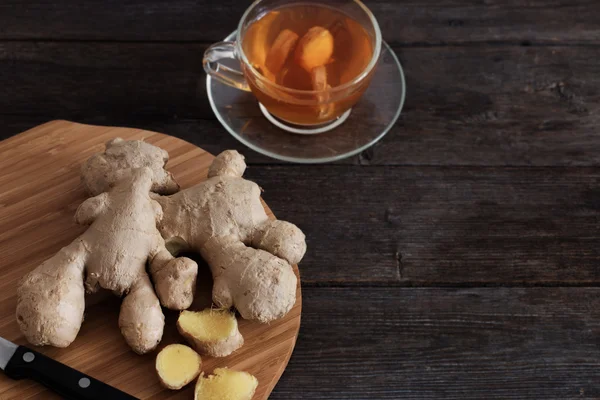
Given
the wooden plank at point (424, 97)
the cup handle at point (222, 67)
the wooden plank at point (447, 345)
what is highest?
the cup handle at point (222, 67)

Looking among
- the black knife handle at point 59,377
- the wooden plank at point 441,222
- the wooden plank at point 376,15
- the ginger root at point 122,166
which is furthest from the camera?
the wooden plank at point 376,15

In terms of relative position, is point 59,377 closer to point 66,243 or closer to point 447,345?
point 66,243

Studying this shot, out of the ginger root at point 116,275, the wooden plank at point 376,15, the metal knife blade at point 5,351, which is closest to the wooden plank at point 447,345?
the ginger root at point 116,275

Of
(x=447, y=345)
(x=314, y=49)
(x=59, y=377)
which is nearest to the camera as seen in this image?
(x=59, y=377)

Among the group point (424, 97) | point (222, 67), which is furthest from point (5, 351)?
point (424, 97)

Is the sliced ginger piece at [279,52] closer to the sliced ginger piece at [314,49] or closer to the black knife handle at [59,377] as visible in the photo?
the sliced ginger piece at [314,49]

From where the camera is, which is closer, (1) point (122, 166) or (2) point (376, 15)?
(1) point (122, 166)

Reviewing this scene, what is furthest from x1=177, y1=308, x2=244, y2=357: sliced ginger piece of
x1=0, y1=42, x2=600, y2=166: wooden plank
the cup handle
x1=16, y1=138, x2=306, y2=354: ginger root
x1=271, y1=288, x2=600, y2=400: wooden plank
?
the cup handle

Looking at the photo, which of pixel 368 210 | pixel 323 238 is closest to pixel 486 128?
pixel 368 210
